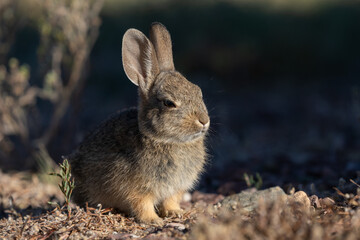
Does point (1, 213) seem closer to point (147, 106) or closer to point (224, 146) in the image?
point (147, 106)

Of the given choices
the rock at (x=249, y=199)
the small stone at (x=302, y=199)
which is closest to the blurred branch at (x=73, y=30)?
the rock at (x=249, y=199)

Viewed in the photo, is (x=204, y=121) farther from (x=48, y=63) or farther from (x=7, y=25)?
(x=7, y=25)

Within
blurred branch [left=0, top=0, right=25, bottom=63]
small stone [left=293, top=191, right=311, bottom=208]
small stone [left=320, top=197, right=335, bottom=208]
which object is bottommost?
small stone [left=320, top=197, right=335, bottom=208]

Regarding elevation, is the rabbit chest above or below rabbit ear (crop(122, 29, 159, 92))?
below

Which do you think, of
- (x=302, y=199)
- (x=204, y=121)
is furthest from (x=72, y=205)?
(x=302, y=199)

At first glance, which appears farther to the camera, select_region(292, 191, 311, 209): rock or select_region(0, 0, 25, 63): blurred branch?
select_region(0, 0, 25, 63): blurred branch

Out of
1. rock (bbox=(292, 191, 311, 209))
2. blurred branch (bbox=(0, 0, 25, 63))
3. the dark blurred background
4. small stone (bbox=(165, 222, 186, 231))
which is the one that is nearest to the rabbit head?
the dark blurred background

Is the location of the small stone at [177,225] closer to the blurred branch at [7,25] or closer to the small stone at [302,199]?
the small stone at [302,199]

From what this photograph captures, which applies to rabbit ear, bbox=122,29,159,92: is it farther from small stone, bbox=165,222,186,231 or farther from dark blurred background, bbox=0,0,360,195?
small stone, bbox=165,222,186,231

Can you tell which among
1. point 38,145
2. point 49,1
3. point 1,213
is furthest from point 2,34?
point 1,213
